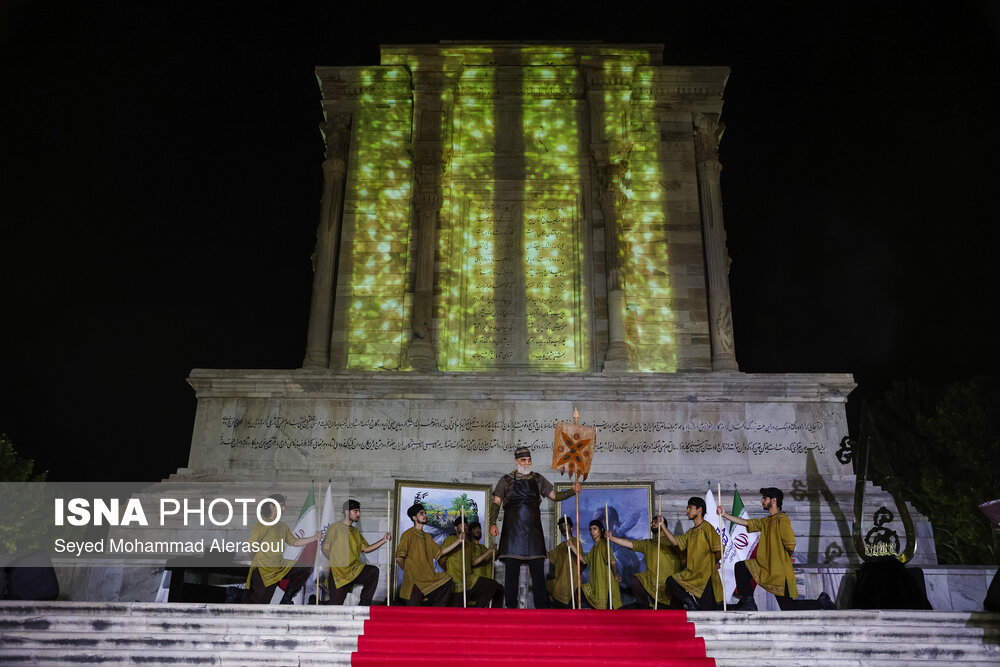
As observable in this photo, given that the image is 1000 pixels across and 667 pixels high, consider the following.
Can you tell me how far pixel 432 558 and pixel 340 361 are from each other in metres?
8.19

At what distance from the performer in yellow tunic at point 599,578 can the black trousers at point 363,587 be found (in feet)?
8.44

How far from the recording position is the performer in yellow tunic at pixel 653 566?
960 cm

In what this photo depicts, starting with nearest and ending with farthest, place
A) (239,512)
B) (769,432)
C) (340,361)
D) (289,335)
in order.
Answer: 1. (239,512)
2. (769,432)
3. (340,361)
4. (289,335)

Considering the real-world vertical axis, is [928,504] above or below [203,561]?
above

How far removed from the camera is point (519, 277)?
1784cm

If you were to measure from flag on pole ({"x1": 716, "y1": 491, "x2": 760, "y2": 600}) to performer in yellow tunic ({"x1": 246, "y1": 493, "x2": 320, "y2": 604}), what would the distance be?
5175 millimetres

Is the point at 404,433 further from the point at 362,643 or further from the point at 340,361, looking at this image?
the point at 362,643

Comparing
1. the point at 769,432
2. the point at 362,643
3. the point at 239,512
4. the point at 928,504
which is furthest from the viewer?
the point at 928,504

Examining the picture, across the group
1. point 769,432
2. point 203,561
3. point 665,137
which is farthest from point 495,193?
point 203,561

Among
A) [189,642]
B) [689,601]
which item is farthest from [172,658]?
[689,601]

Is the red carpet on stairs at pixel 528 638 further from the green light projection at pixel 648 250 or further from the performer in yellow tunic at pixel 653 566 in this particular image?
the green light projection at pixel 648 250

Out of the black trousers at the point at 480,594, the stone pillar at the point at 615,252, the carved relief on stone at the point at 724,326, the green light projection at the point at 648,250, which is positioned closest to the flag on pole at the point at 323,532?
the black trousers at the point at 480,594

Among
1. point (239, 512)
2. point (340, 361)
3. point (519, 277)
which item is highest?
point (519, 277)

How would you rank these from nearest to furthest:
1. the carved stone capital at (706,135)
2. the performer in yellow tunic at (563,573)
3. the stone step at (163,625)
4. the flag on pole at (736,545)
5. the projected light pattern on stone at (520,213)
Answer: the stone step at (163,625) → the performer in yellow tunic at (563,573) → the flag on pole at (736,545) → the projected light pattern on stone at (520,213) → the carved stone capital at (706,135)
